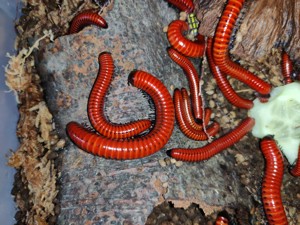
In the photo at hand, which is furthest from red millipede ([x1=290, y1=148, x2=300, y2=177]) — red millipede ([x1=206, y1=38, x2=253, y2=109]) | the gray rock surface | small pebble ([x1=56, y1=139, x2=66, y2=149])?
small pebble ([x1=56, y1=139, x2=66, y2=149])

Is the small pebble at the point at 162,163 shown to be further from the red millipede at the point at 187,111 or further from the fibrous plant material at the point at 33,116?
the fibrous plant material at the point at 33,116

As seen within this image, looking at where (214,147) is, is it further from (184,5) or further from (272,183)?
Result: (184,5)

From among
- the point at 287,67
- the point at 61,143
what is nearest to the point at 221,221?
the point at 61,143

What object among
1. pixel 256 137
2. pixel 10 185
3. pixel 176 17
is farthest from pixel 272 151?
pixel 10 185

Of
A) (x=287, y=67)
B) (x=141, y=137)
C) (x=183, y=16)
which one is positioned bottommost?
(x=141, y=137)

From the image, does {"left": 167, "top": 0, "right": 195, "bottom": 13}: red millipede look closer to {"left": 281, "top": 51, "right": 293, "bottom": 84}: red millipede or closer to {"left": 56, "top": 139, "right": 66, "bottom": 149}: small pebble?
{"left": 281, "top": 51, "right": 293, "bottom": 84}: red millipede

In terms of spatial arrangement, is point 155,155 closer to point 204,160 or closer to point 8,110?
point 204,160
